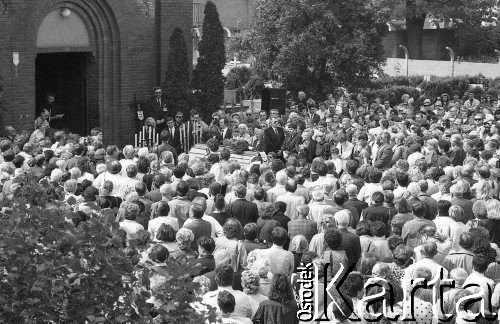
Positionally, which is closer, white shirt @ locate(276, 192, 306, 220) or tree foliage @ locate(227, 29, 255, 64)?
white shirt @ locate(276, 192, 306, 220)

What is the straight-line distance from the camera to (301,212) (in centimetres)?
1323

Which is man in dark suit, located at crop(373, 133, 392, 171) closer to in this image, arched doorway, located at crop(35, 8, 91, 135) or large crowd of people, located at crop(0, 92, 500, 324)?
large crowd of people, located at crop(0, 92, 500, 324)

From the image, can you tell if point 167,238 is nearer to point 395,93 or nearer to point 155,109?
point 155,109

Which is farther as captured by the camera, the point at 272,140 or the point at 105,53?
the point at 105,53

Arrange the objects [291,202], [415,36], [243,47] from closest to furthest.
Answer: [291,202] < [243,47] < [415,36]

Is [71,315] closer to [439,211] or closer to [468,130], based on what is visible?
[439,211]

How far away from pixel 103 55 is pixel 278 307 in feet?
56.8

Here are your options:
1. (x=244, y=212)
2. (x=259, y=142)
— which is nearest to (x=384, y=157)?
(x=259, y=142)

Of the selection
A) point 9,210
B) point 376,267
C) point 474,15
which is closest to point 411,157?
point 376,267

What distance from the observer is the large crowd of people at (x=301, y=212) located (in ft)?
32.8

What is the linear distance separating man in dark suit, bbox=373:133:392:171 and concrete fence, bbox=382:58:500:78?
2858 centimetres

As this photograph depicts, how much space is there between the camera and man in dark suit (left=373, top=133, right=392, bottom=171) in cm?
1946

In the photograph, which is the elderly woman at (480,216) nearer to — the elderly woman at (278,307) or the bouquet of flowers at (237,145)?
the elderly woman at (278,307)

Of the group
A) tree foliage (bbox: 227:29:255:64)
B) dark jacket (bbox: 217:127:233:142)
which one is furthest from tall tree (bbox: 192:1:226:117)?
tree foliage (bbox: 227:29:255:64)
